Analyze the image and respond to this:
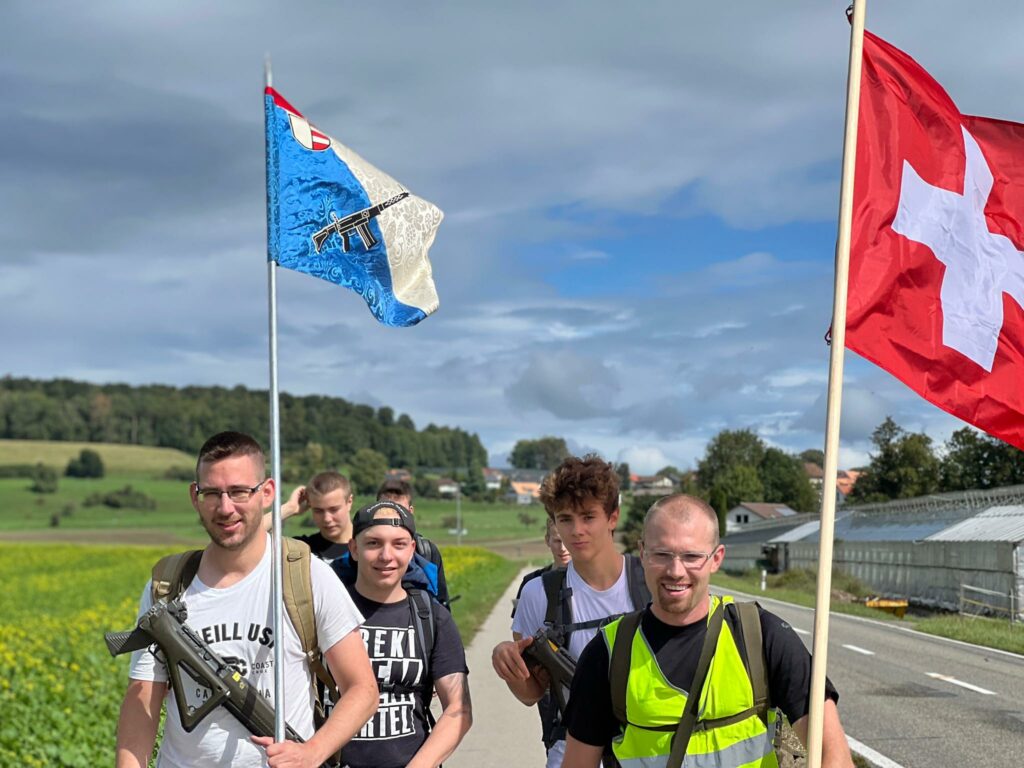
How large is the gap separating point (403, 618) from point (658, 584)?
1.68 meters

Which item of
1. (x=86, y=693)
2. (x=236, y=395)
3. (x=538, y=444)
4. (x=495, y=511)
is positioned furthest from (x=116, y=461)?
(x=86, y=693)

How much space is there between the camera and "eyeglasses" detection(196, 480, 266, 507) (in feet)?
12.5

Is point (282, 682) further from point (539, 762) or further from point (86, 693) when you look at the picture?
point (86, 693)

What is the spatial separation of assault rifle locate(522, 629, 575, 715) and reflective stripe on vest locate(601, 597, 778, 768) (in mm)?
905

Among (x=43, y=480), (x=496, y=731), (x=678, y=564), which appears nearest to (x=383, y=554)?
(x=678, y=564)

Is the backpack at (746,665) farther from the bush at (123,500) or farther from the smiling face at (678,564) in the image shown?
the bush at (123,500)

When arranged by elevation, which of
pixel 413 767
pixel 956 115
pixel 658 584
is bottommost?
pixel 413 767

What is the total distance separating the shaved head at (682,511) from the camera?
3562 mm

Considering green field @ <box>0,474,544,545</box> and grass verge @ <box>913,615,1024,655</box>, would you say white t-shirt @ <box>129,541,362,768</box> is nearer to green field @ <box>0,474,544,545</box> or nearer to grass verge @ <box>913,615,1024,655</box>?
grass verge @ <box>913,615,1024,655</box>

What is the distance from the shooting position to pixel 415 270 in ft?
15.2

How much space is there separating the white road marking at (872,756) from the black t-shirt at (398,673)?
20.1ft

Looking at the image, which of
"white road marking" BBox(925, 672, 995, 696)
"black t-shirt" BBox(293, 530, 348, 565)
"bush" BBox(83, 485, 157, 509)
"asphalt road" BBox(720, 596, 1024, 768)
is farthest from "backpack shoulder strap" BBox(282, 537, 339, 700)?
"bush" BBox(83, 485, 157, 509)

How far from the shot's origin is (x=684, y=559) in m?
3.47

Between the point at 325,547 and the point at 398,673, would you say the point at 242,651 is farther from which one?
the point at 325,547
